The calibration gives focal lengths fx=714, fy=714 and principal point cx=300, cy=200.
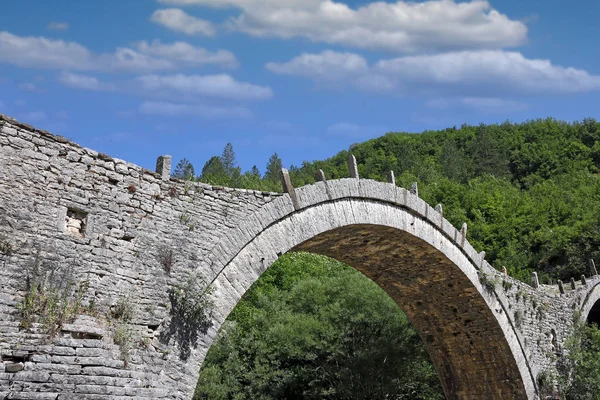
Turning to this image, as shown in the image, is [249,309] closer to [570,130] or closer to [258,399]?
[258,399]

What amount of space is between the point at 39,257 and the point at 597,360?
1446cm

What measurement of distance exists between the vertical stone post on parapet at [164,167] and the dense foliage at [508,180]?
13525 mm

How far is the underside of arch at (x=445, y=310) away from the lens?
13.6 meters

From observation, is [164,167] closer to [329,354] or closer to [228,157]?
[329,354]

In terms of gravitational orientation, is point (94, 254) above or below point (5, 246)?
above

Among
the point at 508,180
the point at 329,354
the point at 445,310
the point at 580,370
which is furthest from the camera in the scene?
the point at 508,180

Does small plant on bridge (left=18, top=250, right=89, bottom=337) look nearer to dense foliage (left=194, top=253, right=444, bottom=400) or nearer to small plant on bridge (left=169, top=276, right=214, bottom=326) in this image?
small plant on bridge (left=169, top=276, right=214, bottom=326)

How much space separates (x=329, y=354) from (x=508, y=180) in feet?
120

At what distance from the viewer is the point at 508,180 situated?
2104 inches

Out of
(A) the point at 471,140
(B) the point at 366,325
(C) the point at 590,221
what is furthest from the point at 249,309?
(A) the point at 471,140

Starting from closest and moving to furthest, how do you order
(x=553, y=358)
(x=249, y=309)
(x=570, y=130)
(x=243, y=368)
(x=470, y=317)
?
(x=470, y=317), (x=553, y=358), (x=243, y=368), (x=249, y=309), (x=570, y=130)

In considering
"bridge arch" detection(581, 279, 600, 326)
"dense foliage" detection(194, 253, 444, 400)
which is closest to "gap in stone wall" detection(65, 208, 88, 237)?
"dense foliage" detection(194, 253, 444, 400)

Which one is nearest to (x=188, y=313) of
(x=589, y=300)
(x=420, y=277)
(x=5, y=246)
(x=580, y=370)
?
(x=5, y=246)

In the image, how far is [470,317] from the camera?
15781mm
